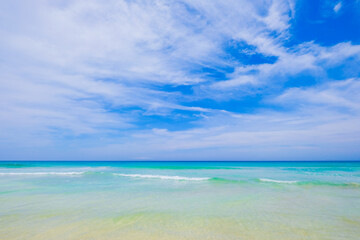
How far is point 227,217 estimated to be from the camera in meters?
6.96

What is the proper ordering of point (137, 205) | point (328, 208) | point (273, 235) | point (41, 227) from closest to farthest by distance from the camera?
point (273, 235), point (41, 227), point (328, 208), point (137, 205)

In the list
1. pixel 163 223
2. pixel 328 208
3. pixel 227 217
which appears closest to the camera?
pixel 163 223

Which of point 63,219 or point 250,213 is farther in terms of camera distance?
point 250,213

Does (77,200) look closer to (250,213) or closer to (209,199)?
(209,199)

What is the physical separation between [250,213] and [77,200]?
25.5 ft

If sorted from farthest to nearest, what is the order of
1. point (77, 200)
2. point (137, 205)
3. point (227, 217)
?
point (77, 200)
point (137, 205)
point (227, 217)

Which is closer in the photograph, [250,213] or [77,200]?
[250,213]

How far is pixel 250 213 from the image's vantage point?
7418mm

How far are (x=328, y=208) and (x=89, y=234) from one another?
8912mm

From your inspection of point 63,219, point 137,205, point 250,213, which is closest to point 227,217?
point 250,213

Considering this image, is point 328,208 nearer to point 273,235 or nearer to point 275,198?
point 275,198

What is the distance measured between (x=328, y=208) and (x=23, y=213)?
1178 centimetres

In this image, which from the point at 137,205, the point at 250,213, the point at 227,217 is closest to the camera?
the point at 227,217

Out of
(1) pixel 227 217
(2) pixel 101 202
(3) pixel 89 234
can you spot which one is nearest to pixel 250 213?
(1) pixel 227 217
